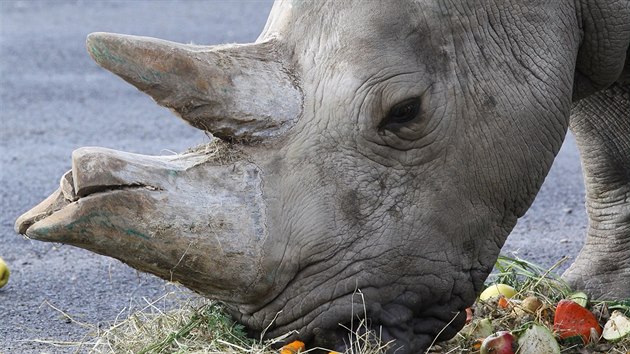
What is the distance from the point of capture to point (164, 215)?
4.32 metres

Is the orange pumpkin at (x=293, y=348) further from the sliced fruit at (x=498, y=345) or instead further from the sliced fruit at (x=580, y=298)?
the sliced fruit at (x=580, y=298)

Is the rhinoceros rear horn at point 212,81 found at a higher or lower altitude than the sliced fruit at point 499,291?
higher

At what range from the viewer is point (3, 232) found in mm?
8352

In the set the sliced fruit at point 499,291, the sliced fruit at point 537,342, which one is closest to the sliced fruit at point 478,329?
the sliced fruit at point 537,342

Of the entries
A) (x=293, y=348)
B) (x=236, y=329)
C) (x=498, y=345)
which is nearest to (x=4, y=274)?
(x=236, y=329)

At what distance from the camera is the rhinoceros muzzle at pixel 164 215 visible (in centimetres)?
428

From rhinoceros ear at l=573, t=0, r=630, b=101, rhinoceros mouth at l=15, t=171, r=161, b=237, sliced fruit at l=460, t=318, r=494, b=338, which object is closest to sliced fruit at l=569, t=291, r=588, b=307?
sliced fruit at l=460, t=318, r=494, b=338

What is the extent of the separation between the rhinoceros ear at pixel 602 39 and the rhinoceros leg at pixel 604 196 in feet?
3.45

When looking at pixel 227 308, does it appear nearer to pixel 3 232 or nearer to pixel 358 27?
pixel 358 27

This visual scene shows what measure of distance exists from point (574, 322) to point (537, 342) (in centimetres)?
50

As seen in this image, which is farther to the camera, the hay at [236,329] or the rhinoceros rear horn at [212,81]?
the hay at [236,329]

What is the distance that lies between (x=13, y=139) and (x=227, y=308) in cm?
707

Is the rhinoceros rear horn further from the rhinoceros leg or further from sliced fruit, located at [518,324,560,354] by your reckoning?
the rhinoceros leg

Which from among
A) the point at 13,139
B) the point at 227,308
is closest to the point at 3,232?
the point at 13,139
